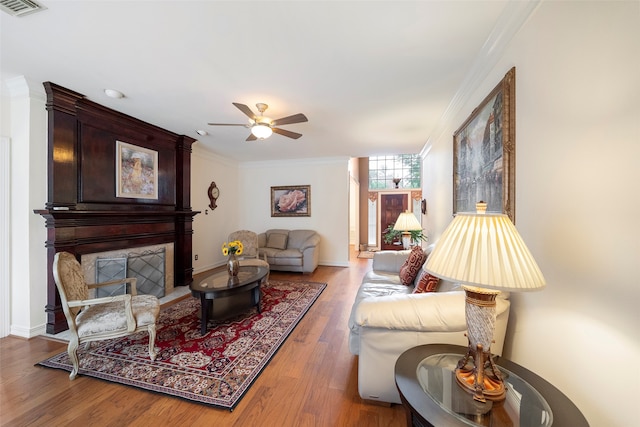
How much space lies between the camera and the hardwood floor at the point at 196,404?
151 cm

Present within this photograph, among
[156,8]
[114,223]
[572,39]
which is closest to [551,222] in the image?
[572,39]

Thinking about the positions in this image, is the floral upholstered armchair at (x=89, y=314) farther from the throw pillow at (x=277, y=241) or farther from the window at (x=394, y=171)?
the window at (x=394, y=171)

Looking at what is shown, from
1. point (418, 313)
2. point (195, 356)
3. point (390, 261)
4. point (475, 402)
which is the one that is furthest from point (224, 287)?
point (475, 402)

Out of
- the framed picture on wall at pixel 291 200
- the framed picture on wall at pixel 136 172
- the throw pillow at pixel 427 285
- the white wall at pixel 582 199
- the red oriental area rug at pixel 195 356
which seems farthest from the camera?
the framed picture on wall at pixel 291 200

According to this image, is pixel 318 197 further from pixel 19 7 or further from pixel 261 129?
pixel 19 7

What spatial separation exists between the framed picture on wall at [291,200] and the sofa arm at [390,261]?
2.71 meters

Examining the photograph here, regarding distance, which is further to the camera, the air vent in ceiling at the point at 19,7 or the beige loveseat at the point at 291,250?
the beige loveseat at the point at 291,250

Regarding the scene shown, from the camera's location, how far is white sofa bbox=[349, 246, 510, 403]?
1.38 metres

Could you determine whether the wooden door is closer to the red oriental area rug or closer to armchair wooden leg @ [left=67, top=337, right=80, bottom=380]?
the red oriental area rug

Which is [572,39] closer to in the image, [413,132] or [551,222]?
[551,222]

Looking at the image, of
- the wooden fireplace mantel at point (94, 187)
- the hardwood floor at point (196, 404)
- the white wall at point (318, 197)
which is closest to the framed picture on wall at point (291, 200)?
the white wall at point (318, 197)

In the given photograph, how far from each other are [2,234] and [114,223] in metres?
0.87

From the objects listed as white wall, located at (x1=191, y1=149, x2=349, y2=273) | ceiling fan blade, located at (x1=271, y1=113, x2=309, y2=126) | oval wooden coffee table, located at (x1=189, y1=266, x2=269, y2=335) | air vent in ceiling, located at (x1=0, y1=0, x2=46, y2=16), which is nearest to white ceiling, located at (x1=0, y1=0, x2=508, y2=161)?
air vent in ceiling, located at (x1=0, y1=0, x2=46, y2=16)

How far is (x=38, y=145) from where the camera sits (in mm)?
2459
